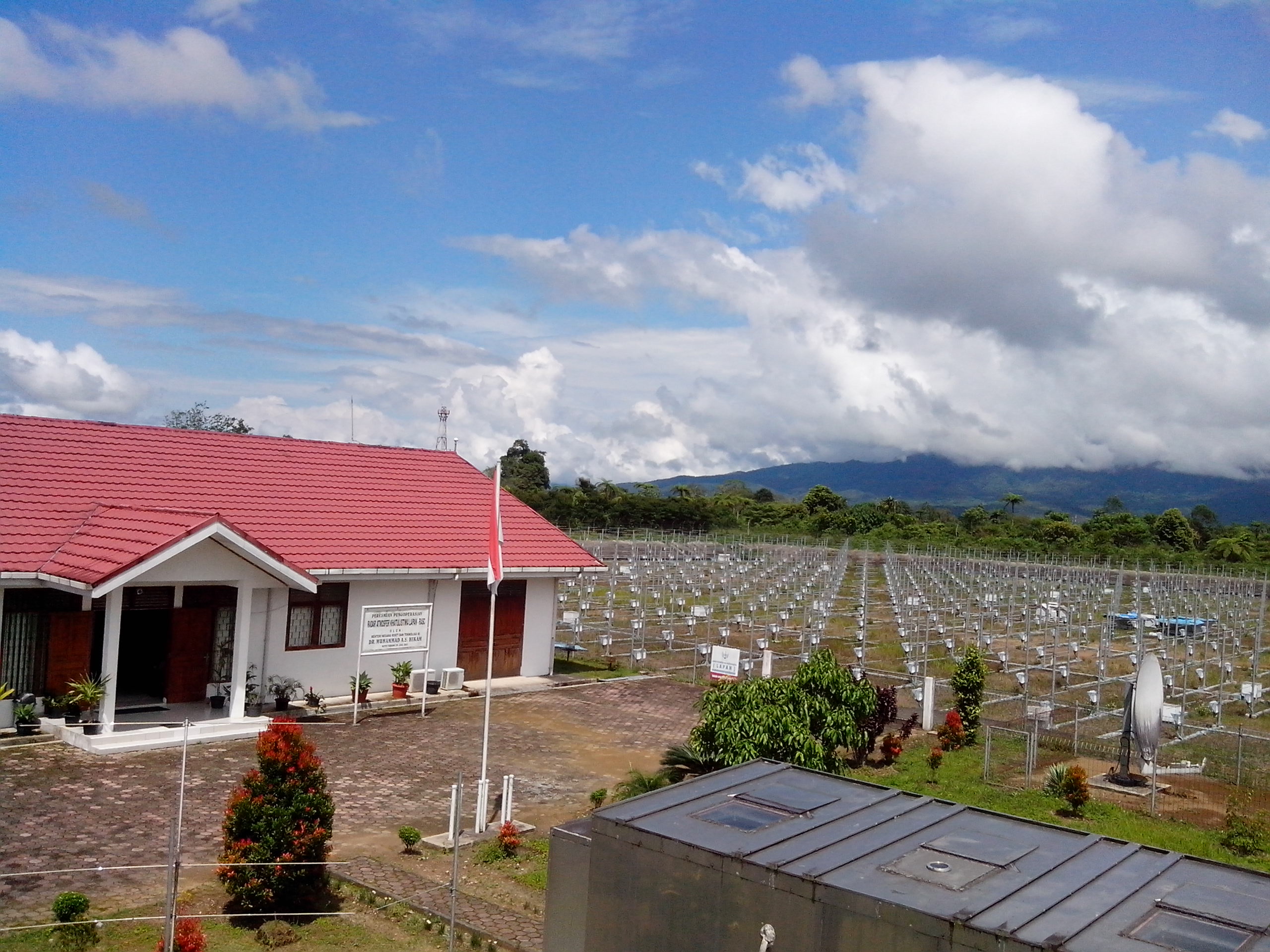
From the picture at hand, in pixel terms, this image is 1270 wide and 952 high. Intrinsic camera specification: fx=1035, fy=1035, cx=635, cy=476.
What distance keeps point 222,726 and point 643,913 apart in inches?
458

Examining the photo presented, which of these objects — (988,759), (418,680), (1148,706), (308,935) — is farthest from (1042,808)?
(418,680)

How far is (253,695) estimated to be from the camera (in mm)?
17328

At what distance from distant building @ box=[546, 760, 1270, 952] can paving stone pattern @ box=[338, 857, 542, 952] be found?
246 cm

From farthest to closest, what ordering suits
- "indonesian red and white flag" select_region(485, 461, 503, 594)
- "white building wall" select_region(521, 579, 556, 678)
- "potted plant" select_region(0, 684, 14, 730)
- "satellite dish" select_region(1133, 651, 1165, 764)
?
"white building wall" select_region(521, 579, 556, 678), "potted plant" select_region(0, 684, 14, 730), "satellite dish" select_region(1133, 651, 1165, 764), "indonesian red and white flag" select_region(485, 461, 503, 594)

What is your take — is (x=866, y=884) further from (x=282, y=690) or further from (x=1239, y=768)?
(x=282, y=690)

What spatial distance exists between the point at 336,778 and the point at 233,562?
461 centimetres

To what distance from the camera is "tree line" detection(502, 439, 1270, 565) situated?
63969 millimetres

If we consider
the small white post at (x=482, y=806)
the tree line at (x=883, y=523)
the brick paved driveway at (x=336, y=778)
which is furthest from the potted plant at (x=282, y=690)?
the tree line at (x=883, y=523)

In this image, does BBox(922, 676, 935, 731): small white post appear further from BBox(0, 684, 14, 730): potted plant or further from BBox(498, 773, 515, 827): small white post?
BBox(0, 684, 14, 730): potted plant

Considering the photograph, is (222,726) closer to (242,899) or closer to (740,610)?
(242,899)

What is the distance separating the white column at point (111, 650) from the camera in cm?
1475

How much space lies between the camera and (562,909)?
6.37m

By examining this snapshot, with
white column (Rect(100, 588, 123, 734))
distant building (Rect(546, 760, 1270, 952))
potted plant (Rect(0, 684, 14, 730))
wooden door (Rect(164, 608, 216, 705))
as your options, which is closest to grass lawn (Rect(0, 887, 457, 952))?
distant building (Rect(546, 760, 1270, 952))

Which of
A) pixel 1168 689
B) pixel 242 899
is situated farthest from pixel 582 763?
pixel 1168 689
